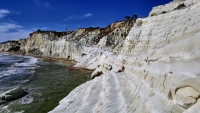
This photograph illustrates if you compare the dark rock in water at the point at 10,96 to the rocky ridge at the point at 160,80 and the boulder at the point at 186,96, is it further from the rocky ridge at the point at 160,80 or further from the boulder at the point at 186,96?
the boulder at the point at 186,96

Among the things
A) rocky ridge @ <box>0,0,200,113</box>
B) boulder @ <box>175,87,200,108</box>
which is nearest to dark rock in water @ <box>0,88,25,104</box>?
rocky ridge @ <box>0,0,200,113</box>

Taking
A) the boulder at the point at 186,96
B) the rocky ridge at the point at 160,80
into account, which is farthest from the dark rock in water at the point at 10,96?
the boulder at the point at 186,96

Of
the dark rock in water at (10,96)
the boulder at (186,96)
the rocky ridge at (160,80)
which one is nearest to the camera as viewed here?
the boulder at (186,96)

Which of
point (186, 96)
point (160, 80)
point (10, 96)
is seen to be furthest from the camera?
point (10, 96)

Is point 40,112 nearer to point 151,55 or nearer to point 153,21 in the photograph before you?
point 151,55

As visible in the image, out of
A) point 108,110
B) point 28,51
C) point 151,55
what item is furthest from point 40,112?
point 28,51

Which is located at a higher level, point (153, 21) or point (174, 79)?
point (153, 21)

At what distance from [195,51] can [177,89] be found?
148 cm

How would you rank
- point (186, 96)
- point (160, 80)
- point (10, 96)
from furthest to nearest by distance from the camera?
point (10, 96), point (160, 80), point (186, 96)

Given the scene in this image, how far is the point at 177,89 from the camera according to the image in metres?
5.94

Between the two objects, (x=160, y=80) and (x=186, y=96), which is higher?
(x=160, y=80)

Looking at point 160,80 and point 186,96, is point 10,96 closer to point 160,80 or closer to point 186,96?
point 160,80

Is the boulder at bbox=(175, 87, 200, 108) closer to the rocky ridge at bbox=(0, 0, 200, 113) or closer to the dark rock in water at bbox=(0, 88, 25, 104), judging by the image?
the rocky ridge at bbox=(0, 0, 200, 113)

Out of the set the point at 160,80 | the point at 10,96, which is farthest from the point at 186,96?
the point at 10,96
